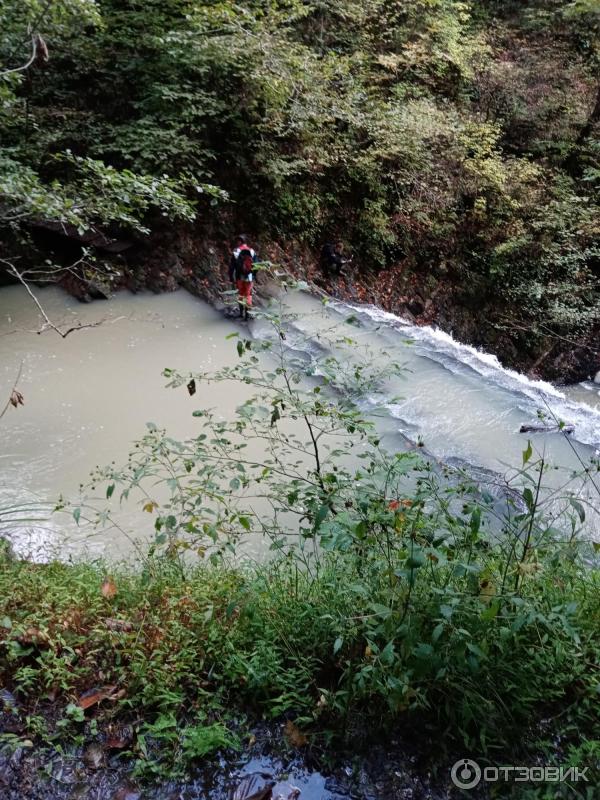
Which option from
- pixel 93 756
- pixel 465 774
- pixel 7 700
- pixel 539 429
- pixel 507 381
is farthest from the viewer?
pixel 507 381

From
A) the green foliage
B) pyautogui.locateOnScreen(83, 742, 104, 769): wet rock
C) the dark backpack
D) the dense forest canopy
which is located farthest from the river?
pyautogui.locateOnScreen(83, 742, 104, 769): wet rock

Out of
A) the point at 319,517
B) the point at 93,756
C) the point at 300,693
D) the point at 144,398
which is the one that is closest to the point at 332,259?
the point at 144,398

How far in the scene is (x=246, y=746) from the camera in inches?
101

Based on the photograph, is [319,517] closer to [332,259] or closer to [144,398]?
[144,398]

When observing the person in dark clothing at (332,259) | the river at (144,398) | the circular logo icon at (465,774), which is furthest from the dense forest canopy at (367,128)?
the circular logo icon at (465,774)

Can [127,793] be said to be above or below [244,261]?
above

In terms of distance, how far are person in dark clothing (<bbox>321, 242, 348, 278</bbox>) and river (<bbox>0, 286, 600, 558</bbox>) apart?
1864 mm

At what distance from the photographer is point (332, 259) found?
1202 centimetres

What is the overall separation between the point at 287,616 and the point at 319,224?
10.7 m

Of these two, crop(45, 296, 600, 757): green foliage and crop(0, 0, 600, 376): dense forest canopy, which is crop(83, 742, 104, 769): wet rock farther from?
crop(0, 0, 600, 376): dense forest canopy

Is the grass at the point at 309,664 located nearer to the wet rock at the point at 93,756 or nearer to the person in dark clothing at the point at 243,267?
the wet rock at the point at 93,756

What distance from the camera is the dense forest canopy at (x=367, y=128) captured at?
32.6 ft

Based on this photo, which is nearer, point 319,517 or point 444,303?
point 319,517

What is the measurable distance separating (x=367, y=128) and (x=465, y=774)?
1168 centimetres
